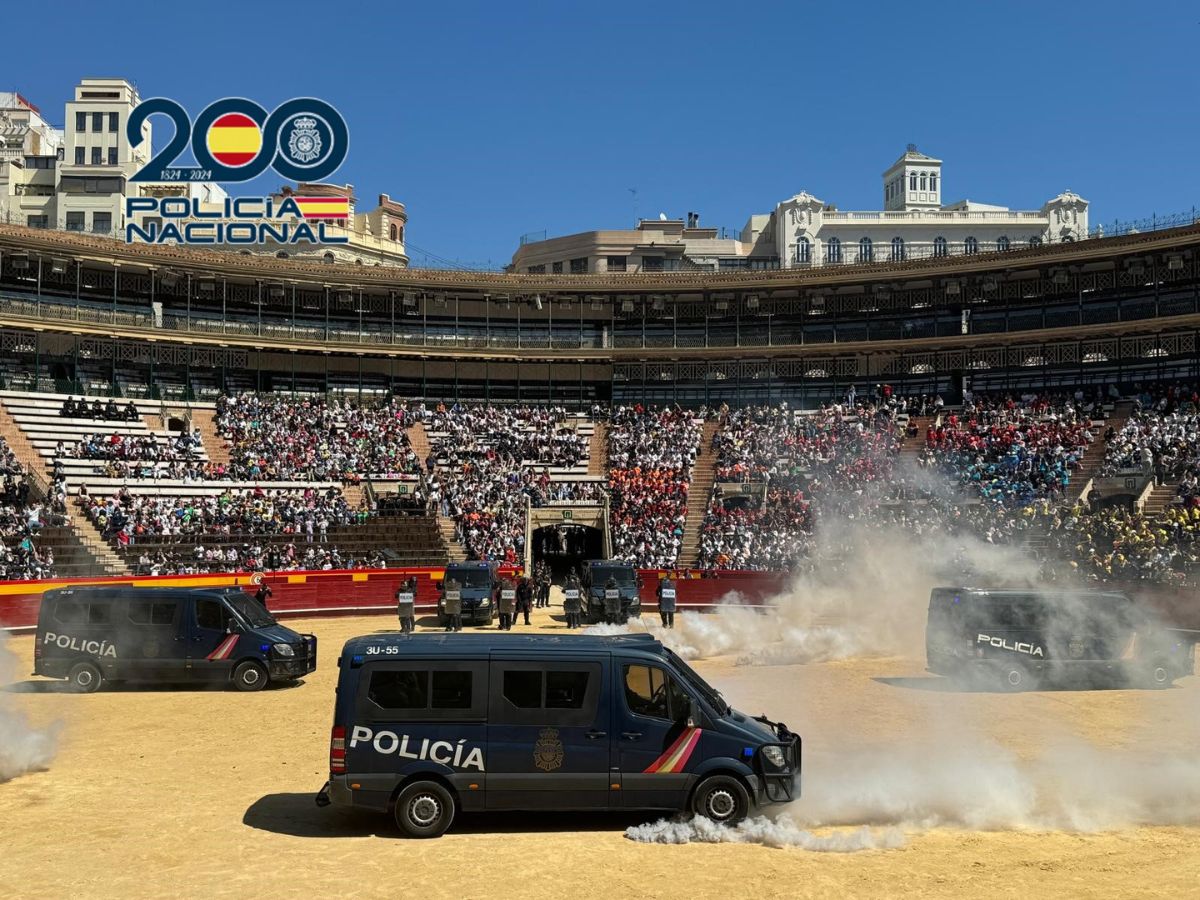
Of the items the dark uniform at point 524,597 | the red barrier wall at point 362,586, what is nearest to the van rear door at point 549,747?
the dark uniform at point 524,597

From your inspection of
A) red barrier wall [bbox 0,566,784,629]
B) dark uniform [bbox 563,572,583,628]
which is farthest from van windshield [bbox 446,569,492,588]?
red barrier wall [bbox 0,566,784,629]

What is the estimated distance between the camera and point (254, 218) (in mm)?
56781

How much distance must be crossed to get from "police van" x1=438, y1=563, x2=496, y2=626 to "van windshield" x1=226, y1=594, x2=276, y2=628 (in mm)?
9516

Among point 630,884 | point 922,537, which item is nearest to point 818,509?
point 922,537

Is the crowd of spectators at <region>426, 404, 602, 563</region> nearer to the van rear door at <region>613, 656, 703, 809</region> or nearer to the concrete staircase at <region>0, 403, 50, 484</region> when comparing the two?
the concrete staircase at <region>0, 403, 50, 484</region>

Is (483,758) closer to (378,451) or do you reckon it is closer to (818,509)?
(818,509)

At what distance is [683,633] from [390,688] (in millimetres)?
18212

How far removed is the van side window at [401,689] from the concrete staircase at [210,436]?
37.6m

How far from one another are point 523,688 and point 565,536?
136ft

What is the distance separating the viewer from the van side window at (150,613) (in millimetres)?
21453

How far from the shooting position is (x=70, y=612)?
70.1 ft

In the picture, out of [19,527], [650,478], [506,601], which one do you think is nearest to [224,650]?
[506,601]

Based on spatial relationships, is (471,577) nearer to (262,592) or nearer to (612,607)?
(612,607)

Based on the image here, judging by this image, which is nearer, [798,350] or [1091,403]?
[1091,403]
